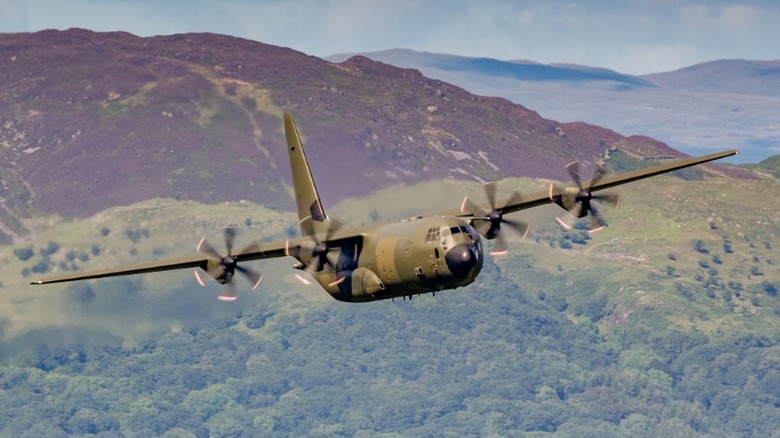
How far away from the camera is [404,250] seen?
86.0 m

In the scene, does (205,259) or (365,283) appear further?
(205,259)

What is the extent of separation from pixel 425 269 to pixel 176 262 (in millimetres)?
15347

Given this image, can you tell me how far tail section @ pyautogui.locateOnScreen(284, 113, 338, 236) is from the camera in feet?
341

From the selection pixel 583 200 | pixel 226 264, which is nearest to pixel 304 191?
pixel 226 264

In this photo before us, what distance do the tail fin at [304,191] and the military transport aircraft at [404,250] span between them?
9.16 m

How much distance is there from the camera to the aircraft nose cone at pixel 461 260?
8294 cm

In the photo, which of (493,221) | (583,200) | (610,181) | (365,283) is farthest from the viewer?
(493,221)

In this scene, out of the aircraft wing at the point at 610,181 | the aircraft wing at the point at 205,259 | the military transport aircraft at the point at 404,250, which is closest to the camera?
the military transport aircraft at the point at 404,250

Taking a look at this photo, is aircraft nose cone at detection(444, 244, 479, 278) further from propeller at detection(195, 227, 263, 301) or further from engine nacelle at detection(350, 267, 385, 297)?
propeller at detection(195, 227, 263, 301)

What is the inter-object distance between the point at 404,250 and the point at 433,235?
6.39 feet

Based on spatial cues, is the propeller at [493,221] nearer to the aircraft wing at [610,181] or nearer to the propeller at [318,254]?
the aircraft wing at [610,181]

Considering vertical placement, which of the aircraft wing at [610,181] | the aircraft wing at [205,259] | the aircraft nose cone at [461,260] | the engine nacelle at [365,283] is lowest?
the engine nacelle at [365,283]

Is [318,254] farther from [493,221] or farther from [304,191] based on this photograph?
[304,191]

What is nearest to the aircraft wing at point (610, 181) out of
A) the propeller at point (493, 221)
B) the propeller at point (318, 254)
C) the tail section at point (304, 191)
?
the propeller at point (493, 221)
